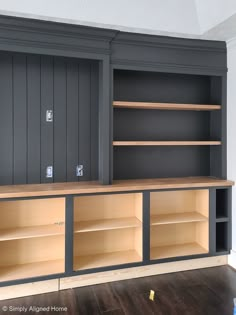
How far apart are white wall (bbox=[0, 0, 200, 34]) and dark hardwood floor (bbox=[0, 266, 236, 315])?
2617 mm

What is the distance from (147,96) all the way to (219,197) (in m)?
1.53

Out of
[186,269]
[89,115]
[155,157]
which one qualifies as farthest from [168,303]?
[89,115]

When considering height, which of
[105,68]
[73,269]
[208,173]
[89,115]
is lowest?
[73,269]

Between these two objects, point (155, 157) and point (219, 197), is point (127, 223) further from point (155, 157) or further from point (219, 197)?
point (219, 197)

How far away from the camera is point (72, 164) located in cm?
304

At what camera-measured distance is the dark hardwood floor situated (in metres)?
2.29

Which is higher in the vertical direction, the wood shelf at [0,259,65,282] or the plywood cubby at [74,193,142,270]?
the plywood cubby at [74,193,142,270]

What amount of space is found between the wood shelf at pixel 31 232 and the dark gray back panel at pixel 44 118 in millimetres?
505

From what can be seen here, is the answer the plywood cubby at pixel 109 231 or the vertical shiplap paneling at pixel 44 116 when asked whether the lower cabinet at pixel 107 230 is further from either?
the vertical shiplap paneling at pixel 44 116

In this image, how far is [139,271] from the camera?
9.37ft

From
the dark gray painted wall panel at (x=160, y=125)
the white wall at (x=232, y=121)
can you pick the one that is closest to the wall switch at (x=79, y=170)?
the dark gray painted wall panel at (x=160, y=125)

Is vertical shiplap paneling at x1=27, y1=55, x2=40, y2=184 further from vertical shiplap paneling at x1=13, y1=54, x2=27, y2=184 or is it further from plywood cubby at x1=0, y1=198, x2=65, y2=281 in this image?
plywood cubby at x1=0, y1=198, x2=65, y2=281

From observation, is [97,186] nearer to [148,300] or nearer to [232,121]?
[148,300]

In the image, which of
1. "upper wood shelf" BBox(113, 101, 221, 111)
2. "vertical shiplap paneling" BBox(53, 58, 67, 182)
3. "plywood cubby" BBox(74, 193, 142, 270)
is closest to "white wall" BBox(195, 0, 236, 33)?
"upper wood shelf" BBox(113, 101, 221, 111)
